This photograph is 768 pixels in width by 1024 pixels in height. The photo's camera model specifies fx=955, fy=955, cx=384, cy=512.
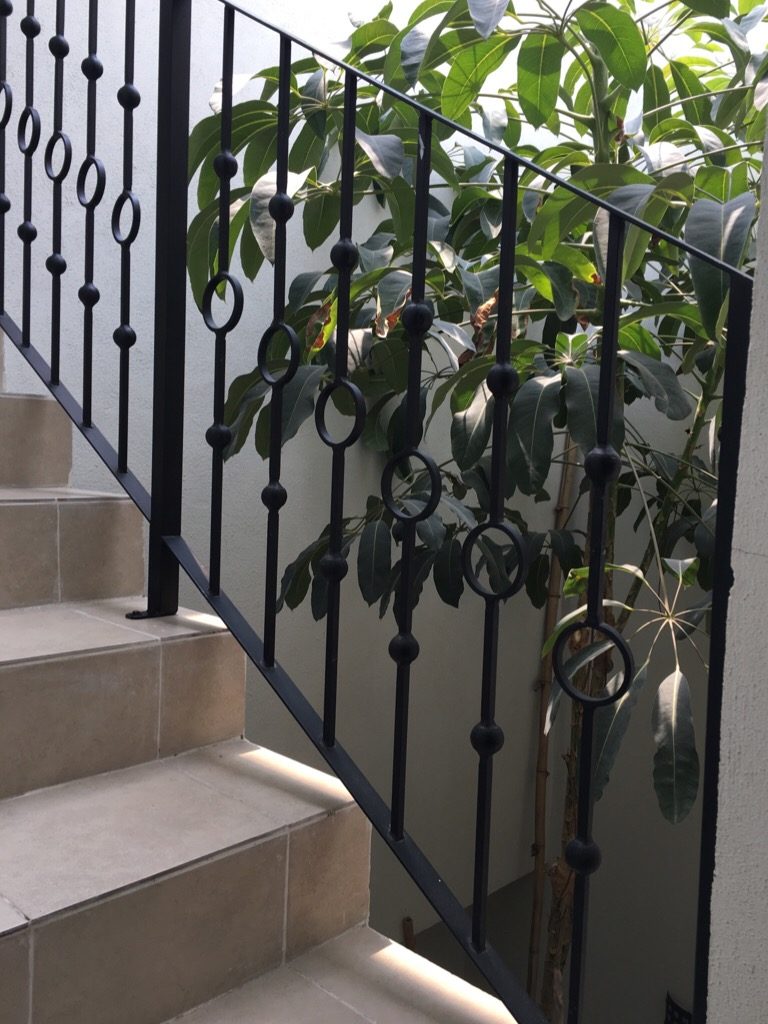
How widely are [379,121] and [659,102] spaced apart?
1.81 ft

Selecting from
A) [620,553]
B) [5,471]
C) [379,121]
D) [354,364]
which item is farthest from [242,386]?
[620,553]

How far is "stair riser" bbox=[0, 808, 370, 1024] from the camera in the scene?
3.03ft

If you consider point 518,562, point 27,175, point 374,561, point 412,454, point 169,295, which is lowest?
point 374,561

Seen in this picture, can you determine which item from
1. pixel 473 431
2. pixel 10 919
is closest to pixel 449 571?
pixel 473 431

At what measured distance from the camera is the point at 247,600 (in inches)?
102

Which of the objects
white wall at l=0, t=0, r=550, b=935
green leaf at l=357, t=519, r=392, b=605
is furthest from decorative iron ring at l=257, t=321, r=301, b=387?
white wall at l=0, t=0, r=550, b=935

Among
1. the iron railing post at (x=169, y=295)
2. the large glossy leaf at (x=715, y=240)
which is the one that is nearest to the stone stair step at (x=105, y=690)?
the iron railing post at (x=169, y=295)

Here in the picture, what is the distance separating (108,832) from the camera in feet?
3.54

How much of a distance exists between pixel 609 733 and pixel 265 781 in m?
0.45

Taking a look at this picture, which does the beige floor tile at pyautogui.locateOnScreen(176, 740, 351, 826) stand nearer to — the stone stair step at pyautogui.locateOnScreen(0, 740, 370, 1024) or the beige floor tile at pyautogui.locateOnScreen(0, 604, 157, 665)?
the stone stair step at pyautogui.locateOnScreen(0, 740, 370, 1024)

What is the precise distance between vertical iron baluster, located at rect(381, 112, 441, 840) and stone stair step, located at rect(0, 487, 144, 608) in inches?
25.1

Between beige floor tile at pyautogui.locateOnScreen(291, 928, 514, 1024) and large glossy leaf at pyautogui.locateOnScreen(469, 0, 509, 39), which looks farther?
large glossy leaf at pyautogui.locateOnScreen(469, 0, 509, 39)

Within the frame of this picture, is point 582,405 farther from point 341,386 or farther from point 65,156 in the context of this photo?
point 65,156

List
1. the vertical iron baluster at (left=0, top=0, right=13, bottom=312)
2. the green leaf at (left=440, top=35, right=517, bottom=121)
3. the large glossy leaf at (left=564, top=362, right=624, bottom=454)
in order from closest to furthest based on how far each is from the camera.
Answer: the large glossy leaf at (left=564, top=362, right=624, bottom=454) → the green leaf at (left=440, top=35, right=517, bottom=121) → the vertical iron baluster at (left=0, top=0, right=13, bottom=312)
